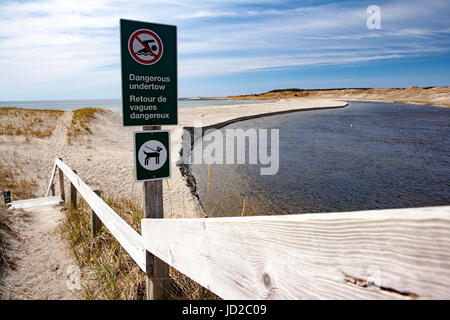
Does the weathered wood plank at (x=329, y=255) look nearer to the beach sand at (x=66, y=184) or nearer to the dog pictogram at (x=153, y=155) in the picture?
the dog pictogram at (x=153, y=155)

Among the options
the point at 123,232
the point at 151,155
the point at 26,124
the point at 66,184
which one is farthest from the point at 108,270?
the point at 26,124

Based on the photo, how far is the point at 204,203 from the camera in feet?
29.3

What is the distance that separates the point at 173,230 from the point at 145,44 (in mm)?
1520

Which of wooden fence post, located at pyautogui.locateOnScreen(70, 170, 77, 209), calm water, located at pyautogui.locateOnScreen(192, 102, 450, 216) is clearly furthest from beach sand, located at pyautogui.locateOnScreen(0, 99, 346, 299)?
calm water, located at pyautogui.locateOnScreen(192, 102, 450, 216)

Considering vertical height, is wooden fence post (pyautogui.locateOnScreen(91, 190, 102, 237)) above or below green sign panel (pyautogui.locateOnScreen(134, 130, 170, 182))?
below

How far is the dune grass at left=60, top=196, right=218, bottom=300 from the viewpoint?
9.10 feet

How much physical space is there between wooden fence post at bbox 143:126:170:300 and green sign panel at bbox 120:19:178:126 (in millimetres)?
154

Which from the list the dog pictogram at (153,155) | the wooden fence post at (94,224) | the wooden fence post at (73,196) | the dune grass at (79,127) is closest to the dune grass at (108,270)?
the wooden fence post at (94,224)

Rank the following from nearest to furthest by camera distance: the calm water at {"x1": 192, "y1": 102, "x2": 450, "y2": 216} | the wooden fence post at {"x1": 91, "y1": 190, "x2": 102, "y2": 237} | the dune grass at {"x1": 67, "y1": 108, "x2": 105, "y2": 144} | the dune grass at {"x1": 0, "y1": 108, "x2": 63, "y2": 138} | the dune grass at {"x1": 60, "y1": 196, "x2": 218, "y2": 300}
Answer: the dune grass at {"x1": 60, "y1": 196, "x2": 218, "y2": 300}, the wooden fence post at {"x1": 91, "y1": 190, "x2": 102, "y2": 237}, the calm water at {"x1": 192, "y1": 102, "x2": 450, "y2": 216}, the dune grass at {"x1": 0, "y1": 108, "x2": 63, "y2": 138}, the dune grass at {"x1": 67, "y1": 108, "x2": 105, "y2": 144}

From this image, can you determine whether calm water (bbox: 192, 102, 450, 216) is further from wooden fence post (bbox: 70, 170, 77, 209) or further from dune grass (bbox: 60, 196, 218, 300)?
dune grass (bbox: 60, 196, 218, 300)

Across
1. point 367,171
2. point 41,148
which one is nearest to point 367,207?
point 367,171

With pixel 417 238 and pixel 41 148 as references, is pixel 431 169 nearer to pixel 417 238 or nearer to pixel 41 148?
pixel 417 238

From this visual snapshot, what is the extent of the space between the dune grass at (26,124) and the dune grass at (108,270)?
46.7ft
